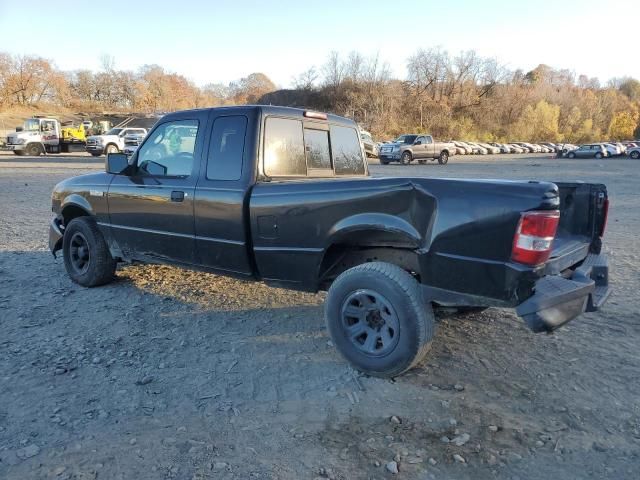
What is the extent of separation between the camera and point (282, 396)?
329 cm

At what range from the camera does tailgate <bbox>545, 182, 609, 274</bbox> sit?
393cm

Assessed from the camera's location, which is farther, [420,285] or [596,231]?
[596,231]

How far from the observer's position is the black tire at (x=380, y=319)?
330 centimetres

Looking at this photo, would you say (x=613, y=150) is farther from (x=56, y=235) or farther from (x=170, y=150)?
(x=56, y=235)

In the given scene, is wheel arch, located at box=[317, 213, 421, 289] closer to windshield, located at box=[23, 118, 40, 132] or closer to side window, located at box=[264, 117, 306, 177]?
side window, located at box=[264, 117, 306, 177]

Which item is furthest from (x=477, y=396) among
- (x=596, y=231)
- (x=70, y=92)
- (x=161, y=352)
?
(x=70, y=92)

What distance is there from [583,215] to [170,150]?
12.2ft

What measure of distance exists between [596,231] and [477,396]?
5.82ft

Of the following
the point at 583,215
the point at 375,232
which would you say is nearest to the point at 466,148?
the point at 583,215

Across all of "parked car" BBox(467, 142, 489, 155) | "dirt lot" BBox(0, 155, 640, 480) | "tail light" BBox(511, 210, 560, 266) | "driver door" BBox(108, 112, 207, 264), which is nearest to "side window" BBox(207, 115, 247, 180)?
"driver door" BBox(108, 112, 207, 264)

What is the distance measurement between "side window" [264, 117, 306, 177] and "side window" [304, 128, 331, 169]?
0.29 feet

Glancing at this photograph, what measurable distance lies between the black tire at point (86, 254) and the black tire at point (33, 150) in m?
31.5

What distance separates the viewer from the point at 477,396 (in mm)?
3309

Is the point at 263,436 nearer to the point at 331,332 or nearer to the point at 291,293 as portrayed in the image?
the point at 331,332
